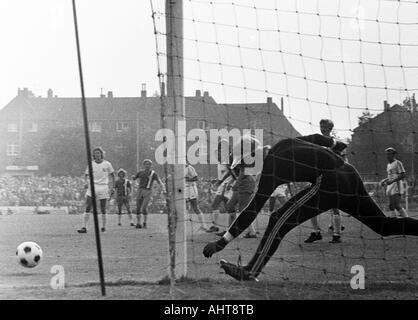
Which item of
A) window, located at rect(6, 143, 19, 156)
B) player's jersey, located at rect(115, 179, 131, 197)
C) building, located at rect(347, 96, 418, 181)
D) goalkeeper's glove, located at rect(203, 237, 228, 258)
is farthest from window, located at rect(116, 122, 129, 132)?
goalkeeper's glove, located at rect(203, 237, 228, 258)

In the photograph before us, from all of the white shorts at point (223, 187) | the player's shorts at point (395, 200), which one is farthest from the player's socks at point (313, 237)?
the player's shorts at point (395, 200)

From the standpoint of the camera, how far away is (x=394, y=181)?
37.7 ft

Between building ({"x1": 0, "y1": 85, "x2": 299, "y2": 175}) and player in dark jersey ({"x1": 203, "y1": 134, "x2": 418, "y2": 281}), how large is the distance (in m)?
45.5

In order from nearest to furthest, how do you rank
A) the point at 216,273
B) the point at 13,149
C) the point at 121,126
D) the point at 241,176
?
1. the point at 216,273
2. the point at 241,176
3. the point at 121,126
4. the point at 13,149

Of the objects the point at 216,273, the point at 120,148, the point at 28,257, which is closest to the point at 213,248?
the point at 216,273

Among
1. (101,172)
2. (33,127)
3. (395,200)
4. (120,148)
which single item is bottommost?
(395,200)

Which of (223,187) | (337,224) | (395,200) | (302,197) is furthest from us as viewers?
(395,200)

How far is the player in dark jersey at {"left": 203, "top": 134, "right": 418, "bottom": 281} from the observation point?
5910 mm

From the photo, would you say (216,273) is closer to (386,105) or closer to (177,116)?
(177,116)

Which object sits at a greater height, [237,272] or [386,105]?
[386,105]

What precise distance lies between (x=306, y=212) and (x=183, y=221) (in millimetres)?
1225

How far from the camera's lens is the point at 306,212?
5.99m

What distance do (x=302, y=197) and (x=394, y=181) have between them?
6012 mm

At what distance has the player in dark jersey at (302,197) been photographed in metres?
5.91
